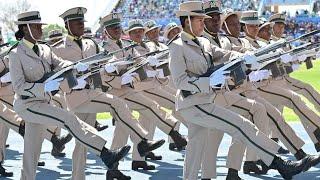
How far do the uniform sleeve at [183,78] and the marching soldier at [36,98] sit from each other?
95cm

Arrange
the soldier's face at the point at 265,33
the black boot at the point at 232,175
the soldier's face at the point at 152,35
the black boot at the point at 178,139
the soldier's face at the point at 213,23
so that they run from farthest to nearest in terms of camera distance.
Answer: the soldier's face at the point at 152,35, the soldier's face at the point at 265,33, the black boot at the point at 178,139, the black boot at the point at 232,175, the soldier's face at the point at 213,23

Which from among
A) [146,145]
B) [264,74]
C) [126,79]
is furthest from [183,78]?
[126,79]

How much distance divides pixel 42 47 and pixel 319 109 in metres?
4.29

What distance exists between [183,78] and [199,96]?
0.26m

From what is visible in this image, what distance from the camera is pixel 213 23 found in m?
7.69

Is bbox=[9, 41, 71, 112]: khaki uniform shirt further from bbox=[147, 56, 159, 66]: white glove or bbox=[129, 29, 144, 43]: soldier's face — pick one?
bbox=[129, 29, 144, 43]: soldier's face

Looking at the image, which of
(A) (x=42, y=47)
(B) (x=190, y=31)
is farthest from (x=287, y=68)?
(A) (x=42, y=47)

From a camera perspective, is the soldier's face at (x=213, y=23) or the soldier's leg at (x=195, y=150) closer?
the soldier's leg at (x=195, y=150)

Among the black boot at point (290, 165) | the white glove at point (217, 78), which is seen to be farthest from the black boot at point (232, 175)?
the white glove at point (217, 78)

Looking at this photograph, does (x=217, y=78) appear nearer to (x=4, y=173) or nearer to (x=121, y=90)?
(x=121, y=90)

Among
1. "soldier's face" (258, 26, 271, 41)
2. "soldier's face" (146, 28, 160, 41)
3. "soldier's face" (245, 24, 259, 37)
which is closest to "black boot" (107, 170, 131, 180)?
"soldier's face" (245, 24, 259, 37)

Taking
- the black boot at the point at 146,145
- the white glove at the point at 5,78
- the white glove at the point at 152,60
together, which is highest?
the white glove at the point at 152,60

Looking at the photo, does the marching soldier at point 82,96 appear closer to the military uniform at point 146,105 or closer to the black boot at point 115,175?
the black boot at point 115,175

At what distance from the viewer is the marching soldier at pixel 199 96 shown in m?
6.93
